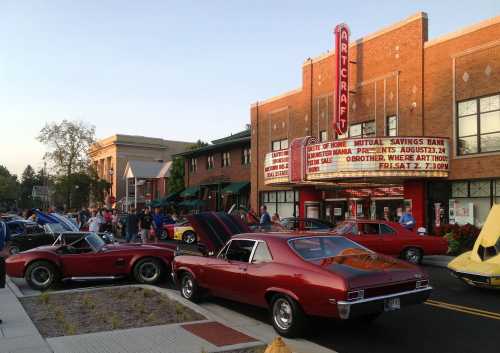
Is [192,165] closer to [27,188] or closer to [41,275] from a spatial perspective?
[41,275]

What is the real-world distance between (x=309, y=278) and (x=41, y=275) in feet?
23.1

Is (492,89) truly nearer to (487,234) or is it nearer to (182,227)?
(487,234)

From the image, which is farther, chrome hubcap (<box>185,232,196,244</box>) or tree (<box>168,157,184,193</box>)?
tree (<box>168,157,184,193</box>)

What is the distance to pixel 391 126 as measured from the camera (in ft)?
77.8

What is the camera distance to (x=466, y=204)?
20.2m

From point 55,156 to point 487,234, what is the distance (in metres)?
53.6

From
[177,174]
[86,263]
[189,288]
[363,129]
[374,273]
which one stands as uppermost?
[363,129]

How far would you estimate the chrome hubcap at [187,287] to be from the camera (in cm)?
912

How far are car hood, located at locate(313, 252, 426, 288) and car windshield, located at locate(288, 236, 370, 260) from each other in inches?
6.3

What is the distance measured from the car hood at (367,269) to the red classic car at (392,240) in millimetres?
7701

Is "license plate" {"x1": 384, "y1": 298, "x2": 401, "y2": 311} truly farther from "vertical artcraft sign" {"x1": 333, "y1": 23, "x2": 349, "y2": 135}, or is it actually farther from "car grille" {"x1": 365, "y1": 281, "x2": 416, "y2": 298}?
"vertical artcraft sign" {"x1": 333, "y1": 23, "x2": 349, "y2": 135}

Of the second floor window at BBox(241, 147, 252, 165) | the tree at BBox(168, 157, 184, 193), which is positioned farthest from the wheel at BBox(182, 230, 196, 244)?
the tree at BBox(168, 157, 184, 193)

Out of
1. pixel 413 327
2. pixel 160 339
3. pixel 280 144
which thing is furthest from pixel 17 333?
pixel 280 144

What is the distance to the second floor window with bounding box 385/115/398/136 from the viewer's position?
23391mm
